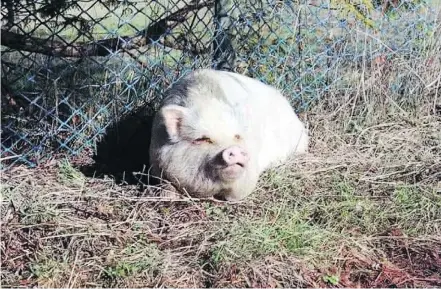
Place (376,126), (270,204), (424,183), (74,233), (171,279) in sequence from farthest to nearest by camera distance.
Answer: (376,126), (424,183), (270,204), (74,233), (171,279)

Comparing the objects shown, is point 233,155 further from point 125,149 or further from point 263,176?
point 125,149

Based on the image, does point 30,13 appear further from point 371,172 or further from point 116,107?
point 371,172

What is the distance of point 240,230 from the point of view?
4281mm

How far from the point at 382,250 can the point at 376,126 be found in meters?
2.08

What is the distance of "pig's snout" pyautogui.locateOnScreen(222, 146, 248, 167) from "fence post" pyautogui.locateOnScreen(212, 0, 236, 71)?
175 cm

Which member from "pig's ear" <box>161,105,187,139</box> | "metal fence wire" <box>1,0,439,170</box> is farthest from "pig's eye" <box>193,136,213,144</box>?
"metal fence wire" <box>1,0,439,170</box>

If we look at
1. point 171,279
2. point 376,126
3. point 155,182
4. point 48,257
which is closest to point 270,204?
point 155,182

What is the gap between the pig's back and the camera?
16.7ft

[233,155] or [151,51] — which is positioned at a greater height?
[151,51]

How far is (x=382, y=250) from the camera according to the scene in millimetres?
4312

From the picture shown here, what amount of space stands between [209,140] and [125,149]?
121 centimetres

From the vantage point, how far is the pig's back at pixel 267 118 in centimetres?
509

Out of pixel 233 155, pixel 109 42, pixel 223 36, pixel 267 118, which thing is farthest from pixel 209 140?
pixel 223 36

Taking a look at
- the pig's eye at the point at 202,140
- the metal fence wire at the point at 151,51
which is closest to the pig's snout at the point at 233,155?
the pig's eye at the point at 202,140
